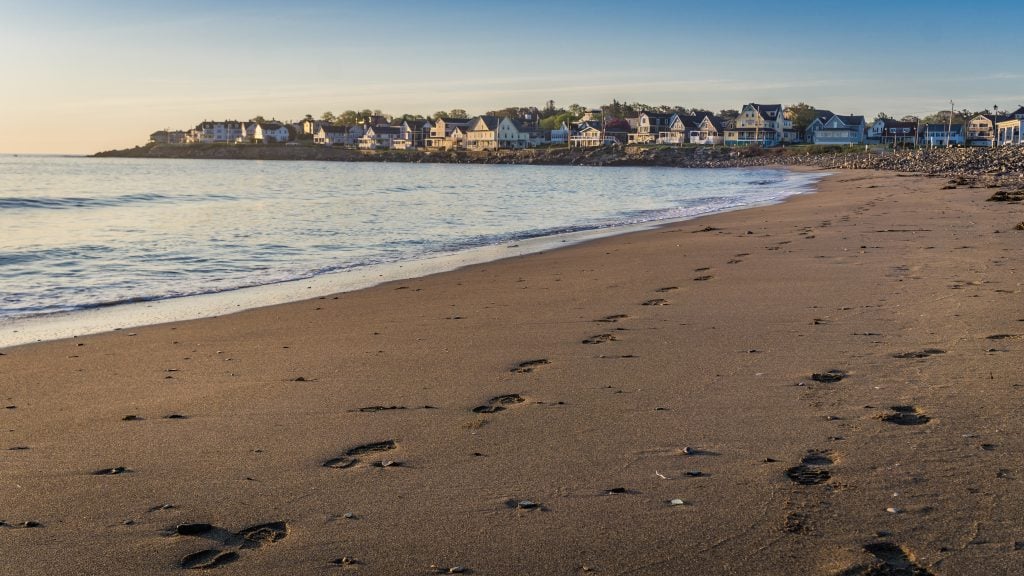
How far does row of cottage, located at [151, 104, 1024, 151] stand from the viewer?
135 meters

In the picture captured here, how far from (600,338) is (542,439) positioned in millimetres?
2839

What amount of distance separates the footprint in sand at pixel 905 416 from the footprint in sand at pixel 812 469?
0.69 m

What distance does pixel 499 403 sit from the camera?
18.2ft

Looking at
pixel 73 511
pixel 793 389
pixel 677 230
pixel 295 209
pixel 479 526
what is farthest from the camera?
pixel 295 209

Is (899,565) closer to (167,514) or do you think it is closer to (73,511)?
(167,514)

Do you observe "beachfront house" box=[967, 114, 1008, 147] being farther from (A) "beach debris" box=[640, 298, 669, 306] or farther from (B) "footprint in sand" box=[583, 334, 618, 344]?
(B) "footprint in sand" box=[583, 334, 618, 344]

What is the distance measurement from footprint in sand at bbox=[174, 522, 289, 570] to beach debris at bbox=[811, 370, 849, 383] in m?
3.74

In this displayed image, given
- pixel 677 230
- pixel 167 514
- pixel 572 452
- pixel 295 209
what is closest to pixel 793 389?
pixel 572 452

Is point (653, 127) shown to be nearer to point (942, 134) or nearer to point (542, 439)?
point (942, 134)

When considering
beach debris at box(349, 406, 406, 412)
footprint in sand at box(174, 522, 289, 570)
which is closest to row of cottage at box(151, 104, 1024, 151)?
beach debris at box(349, 406, 406, 412)

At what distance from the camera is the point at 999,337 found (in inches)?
262

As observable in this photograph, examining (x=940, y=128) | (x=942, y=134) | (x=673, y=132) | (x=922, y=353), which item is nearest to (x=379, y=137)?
(x=673, y=132)

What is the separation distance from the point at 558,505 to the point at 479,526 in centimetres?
40

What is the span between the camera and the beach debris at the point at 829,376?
226 inches
